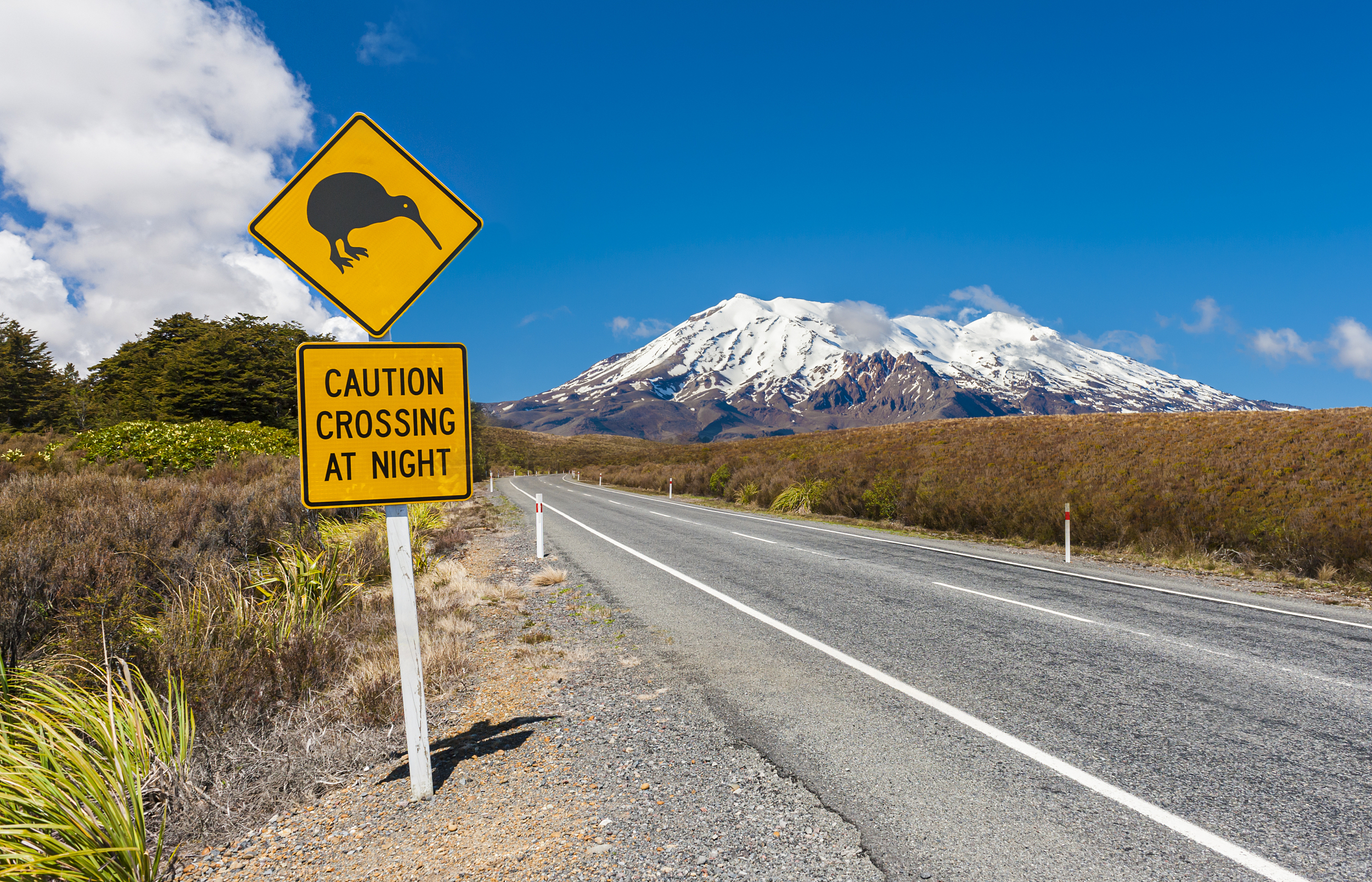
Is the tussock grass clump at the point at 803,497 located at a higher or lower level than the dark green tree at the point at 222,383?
lower

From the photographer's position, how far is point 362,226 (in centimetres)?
311

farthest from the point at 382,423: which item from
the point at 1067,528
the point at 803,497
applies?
the point at 803,497

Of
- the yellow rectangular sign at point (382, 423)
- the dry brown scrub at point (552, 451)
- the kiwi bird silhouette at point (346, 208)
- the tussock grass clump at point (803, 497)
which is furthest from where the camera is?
the dry brown scrub at point (552, 451)

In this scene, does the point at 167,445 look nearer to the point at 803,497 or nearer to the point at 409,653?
the point at 409,653

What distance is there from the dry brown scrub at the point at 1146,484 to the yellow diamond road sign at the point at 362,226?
44.0 feet

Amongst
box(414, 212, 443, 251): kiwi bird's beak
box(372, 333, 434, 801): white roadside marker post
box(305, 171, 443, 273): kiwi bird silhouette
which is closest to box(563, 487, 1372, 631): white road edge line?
box(372, 333, 434, 801): white roadside marker post

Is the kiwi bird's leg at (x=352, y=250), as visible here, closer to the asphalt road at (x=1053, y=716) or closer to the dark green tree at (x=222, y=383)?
the asphalt road at (x=1053, y=716)

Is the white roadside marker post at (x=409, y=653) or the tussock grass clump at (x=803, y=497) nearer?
the white roadside marker post at (x=409, y=653)

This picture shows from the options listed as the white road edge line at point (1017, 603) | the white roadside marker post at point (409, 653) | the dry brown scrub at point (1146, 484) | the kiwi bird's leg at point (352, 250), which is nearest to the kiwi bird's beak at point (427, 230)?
the kiwi bird's leg at point (352, 250)

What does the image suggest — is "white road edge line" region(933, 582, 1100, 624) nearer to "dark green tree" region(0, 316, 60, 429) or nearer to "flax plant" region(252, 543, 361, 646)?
"flax plant" region(252, 543, 361, 646)

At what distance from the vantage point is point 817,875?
251 centimetres

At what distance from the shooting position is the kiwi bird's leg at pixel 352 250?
310 centimetres

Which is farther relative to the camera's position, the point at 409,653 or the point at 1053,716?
the point at 1053,716

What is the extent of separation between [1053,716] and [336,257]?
5039mm
